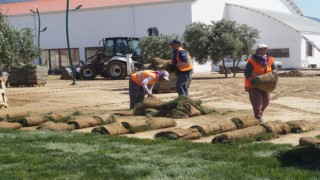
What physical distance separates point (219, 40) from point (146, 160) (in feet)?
79.9

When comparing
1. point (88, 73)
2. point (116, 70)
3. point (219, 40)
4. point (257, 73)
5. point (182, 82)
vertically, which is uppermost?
point (219, 40)

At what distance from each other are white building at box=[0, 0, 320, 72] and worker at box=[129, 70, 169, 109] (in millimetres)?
27627

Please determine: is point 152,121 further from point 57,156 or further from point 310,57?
point 310,57

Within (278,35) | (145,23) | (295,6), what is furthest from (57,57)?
(295,6)

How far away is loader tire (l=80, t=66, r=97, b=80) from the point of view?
32.0 m

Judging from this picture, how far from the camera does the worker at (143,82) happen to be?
1262cm

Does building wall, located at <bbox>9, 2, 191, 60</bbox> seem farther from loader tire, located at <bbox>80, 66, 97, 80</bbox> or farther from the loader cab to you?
loader tire, located at <bbox>80, 66, 97, 80</bbox>

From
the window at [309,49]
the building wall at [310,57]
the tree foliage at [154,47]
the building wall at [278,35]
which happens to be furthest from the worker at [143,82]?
the window at [309,49]

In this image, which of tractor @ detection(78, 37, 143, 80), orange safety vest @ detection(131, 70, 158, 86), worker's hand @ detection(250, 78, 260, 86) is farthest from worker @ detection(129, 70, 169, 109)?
tractor @ detection(78, 37, 143, 80)

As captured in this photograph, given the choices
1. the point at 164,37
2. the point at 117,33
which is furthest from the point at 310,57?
the point at 164,37

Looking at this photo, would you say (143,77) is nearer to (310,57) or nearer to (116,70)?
(116,70)

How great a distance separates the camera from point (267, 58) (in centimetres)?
1065

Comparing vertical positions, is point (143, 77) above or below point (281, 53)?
below

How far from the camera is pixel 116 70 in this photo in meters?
30.8
